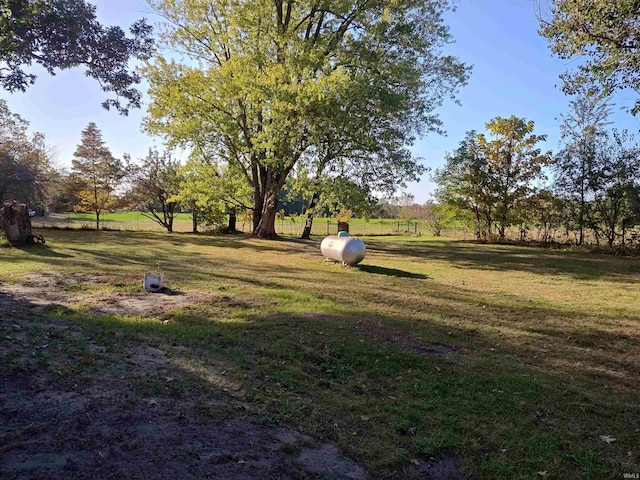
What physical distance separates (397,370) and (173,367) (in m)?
2.32

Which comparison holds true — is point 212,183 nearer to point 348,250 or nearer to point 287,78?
point 287,78

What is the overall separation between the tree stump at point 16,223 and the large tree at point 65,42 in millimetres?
7590

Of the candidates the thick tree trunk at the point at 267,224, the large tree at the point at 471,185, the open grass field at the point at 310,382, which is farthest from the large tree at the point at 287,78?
the open grass field at the point at 310,382

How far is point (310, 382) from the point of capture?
4059mm

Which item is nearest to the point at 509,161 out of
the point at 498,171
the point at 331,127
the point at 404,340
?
the point at 498,171

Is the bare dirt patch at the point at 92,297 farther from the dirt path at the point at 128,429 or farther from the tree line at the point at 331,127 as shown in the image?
the tree line at the point at 331,127

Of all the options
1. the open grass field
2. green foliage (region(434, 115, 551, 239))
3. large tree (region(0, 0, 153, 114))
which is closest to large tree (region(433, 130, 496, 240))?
green foliage (region(434, 115, 551, 239))

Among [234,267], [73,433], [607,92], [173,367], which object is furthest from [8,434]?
[607,92]

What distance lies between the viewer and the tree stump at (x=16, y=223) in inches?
506

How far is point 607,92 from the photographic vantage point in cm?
952

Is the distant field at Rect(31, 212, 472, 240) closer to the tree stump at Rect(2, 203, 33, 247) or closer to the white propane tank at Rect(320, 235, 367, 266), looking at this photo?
the tree stump at Rect(2, 203, 33, 247)

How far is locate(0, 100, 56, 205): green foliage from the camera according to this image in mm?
24656

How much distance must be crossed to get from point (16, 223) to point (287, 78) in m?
11.1

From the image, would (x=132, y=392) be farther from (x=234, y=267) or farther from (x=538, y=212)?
(x=538, y=212)
